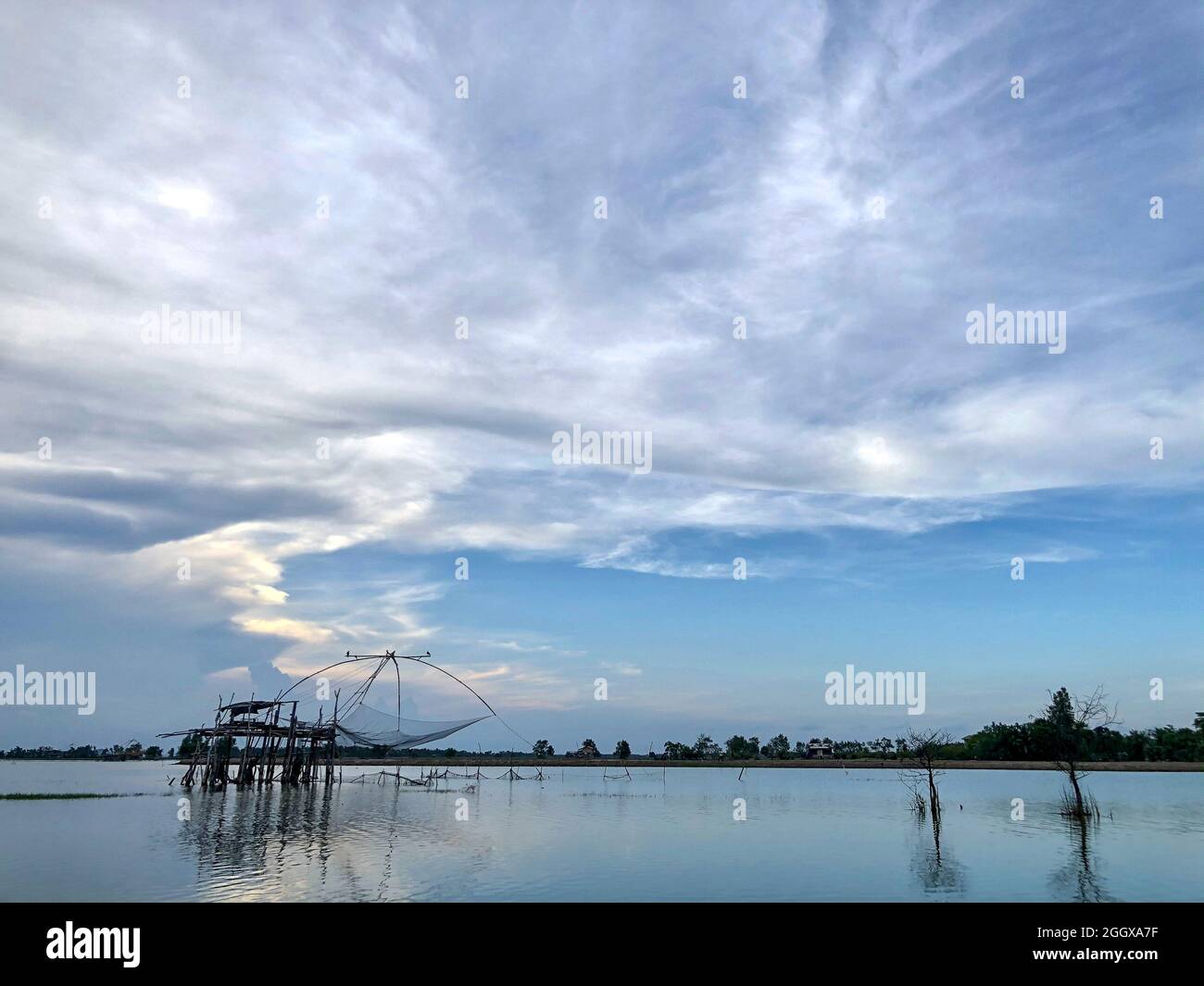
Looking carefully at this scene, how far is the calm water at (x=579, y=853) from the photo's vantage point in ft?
68.6

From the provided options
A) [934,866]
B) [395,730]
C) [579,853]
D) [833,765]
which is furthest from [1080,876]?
[833,765]

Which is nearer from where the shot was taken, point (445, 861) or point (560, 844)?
point (445, 861)

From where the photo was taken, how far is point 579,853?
2778cm

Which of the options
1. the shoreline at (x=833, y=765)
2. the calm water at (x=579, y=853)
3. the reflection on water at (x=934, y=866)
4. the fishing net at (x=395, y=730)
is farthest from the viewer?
the shoreline at (x=833, y=765)

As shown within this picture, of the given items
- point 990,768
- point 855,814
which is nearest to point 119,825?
point 855,814

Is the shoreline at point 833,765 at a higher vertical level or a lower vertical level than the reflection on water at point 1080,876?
lower

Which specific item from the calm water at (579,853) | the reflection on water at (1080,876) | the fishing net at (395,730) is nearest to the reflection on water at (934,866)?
the calm water at (579,853)

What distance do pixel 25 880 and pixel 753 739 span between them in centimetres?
15290

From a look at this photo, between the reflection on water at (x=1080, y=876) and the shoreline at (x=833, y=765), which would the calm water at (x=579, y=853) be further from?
the shoreline at (x=833, y=765)

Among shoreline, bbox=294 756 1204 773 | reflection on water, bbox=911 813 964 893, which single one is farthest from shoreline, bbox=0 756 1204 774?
reflection on water, bbox=911 813 964 893

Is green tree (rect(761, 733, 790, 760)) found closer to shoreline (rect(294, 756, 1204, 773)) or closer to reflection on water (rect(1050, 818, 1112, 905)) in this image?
shoreline (rect(294, 756, 1204, 773))

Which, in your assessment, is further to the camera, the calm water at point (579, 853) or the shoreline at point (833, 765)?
the shoreline at point (833, 765)

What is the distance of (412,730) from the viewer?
53969mm
